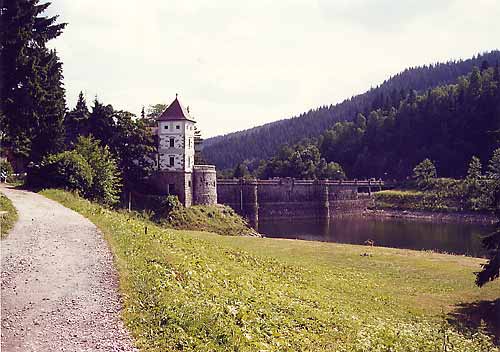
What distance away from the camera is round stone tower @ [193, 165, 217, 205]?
66562 millimetres

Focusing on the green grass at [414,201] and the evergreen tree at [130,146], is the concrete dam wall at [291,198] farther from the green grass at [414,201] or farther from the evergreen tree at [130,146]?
the evergreen tree at [130,146]

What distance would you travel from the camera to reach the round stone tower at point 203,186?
6656cm

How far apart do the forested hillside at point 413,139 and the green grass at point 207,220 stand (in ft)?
226

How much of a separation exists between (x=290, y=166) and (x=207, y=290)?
124342 mm

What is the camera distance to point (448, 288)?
28.2 meters

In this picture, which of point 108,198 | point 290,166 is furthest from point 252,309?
point 290,166

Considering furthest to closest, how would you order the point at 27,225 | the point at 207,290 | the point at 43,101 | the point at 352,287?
the point at 43,101
the point at 352,287
the point at 27,225
the point at 207,290

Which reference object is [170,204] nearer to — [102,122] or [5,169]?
[102,122]

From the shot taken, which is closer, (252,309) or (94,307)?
(94,307)

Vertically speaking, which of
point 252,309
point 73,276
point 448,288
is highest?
point 73,276

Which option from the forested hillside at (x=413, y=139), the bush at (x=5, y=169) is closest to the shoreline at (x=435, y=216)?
the forested hillside at (x=413, y=139)

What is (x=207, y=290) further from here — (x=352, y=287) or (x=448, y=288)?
(x=448, y=288)

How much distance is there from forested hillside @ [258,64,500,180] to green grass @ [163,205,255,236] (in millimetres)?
69017

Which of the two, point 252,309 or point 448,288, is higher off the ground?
point 252,309
